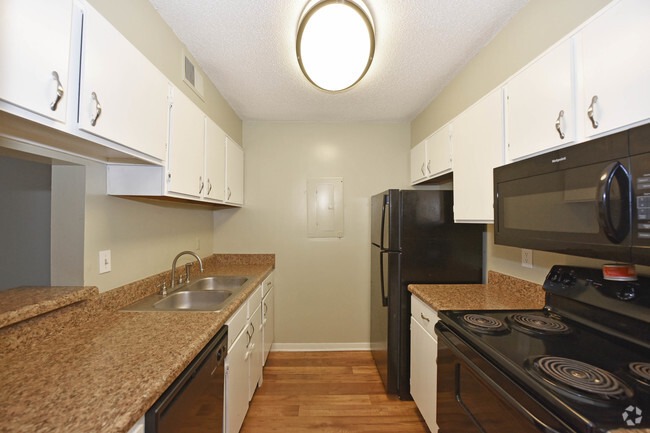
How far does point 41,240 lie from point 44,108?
3.32 feet

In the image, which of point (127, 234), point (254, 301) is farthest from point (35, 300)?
point (254, 301)

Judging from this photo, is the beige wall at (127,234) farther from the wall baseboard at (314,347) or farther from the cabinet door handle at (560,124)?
the cabinet door handle at (560,124)

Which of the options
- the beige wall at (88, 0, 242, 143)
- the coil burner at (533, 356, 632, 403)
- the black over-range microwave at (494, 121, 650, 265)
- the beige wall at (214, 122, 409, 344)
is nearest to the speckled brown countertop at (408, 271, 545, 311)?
the black over-range microwave at (494, 121, 650, 265)

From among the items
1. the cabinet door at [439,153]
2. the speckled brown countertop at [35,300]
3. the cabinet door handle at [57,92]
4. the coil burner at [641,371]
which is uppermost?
the cabinet door at [439,153]

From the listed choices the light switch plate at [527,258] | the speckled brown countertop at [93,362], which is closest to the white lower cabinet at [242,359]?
the speckled brown countertop at [93,362]

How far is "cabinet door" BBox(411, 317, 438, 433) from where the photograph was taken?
5.11 ft

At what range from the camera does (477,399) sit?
3.44 ft

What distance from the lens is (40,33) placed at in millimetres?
700

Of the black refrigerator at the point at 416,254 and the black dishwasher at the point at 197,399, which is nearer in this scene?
the black dishwasher at the point at 197,399

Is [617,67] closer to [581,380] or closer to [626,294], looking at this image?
[626,294]

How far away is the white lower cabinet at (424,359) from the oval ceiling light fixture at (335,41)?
154 centimetres

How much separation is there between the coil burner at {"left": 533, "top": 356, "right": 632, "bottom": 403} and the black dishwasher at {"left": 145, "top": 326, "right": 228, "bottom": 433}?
3.86 ft

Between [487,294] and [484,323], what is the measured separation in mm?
610

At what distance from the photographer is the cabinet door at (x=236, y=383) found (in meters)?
1.41
